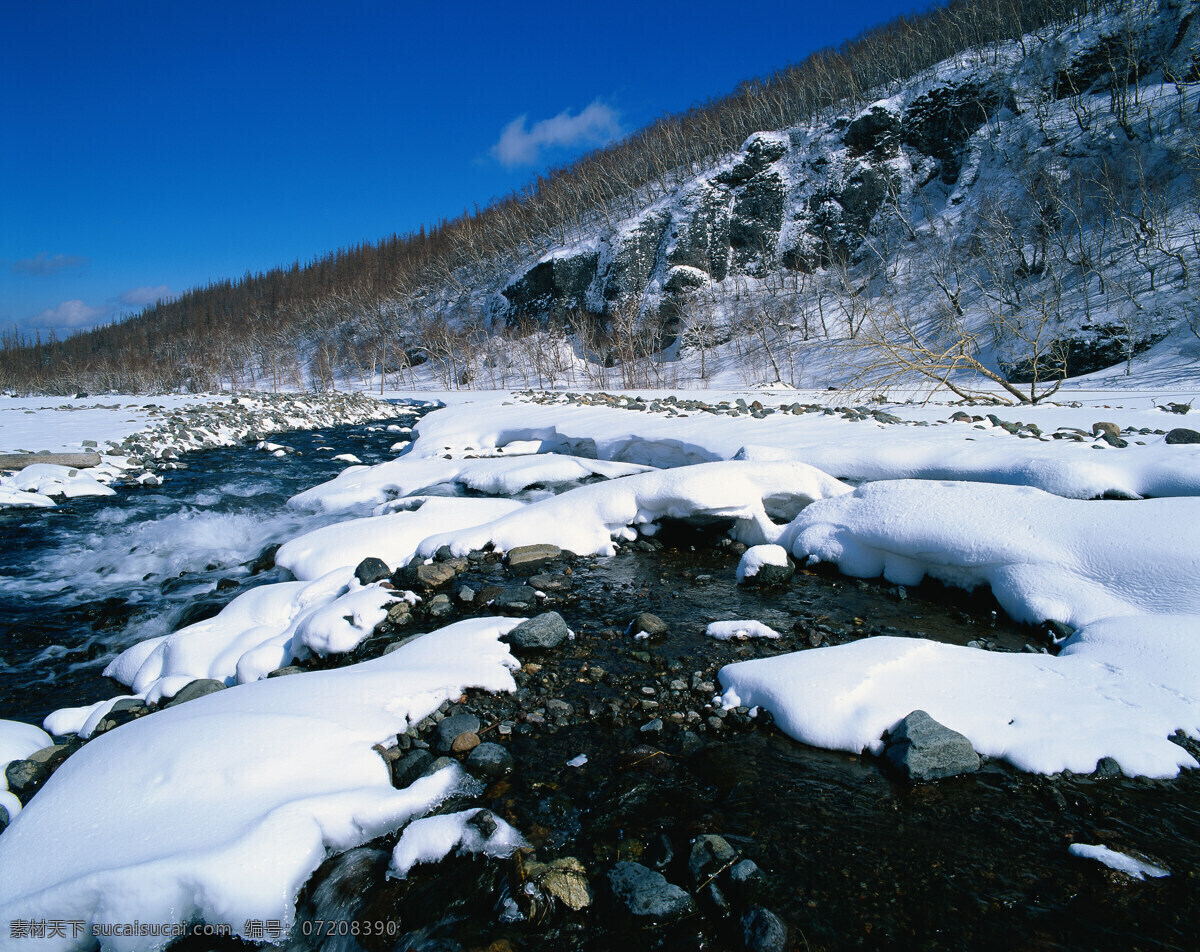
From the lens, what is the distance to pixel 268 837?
2160 mm

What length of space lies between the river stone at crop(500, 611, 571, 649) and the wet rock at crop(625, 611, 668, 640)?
1.62ft

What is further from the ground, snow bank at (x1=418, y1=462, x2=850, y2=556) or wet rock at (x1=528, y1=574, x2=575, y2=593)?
snow bank at (x1=418, y1=462, x2=850, y2=556)

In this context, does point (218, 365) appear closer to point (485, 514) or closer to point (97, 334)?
point (97, 334)

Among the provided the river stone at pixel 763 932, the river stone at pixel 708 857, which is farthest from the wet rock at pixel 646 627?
the river stone at pixel 763 932

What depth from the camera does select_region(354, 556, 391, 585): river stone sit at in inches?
206

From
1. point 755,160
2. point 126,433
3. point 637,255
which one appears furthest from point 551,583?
point 755,160

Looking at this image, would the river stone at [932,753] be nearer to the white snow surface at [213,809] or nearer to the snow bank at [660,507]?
the white snow surface at [213,809]

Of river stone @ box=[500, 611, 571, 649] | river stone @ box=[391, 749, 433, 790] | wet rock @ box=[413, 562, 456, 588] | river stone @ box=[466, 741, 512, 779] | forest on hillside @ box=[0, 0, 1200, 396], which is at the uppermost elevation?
forest on hillside @ box=[0, 0, 1200, 396]

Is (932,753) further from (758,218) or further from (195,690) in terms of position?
(758,218)

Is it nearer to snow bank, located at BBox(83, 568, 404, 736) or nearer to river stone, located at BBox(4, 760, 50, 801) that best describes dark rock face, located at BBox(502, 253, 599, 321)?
snow bank, located at BBox(83, 568, 404, 736)

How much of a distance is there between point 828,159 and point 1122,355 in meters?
23.0

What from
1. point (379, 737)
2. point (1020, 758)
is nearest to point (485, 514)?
point (379, 737)

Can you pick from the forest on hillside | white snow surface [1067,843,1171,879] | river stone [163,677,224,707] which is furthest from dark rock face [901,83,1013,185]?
river stone [163,677,224,707]

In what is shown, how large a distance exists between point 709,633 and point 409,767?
2.17 m
